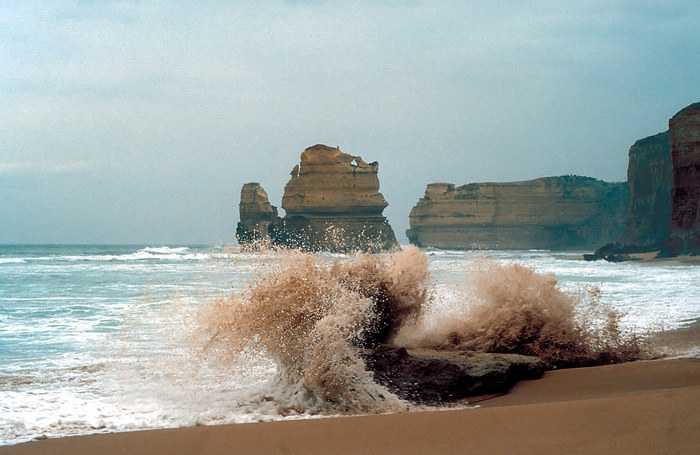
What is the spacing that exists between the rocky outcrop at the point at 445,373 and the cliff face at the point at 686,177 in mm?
37109

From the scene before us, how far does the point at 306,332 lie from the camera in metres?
4.93

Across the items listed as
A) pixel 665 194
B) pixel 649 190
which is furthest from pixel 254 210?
pixel 665 194

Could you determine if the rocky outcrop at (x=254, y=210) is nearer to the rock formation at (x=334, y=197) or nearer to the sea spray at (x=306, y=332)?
the rock formation at (x=334, y=197)

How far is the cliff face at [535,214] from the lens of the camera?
8162cm

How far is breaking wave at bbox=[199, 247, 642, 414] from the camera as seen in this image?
4.71 m

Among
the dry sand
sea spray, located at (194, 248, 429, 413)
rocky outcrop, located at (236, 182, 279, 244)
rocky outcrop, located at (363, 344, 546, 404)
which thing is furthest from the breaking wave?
rocky outcrop, located at (236, 182, 279, 244)

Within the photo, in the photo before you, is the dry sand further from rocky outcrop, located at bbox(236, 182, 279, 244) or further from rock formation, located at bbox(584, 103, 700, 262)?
rocky outcrop, located at bbox(236, 182, 279, 244)

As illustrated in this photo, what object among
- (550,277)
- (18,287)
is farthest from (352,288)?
(18,287)

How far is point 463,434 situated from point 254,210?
70.4m

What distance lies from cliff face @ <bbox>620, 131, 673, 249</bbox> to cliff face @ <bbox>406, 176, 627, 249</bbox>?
29.1m

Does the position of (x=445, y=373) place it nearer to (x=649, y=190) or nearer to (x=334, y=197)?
(x=649, y=190)

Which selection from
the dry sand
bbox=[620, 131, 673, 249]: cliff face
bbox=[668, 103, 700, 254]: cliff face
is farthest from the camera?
bbox=[620, 131, 673, 249]: cliff face

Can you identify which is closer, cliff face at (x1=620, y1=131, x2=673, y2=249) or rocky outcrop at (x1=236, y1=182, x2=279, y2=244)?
cliff face at (x1=620, y1=131, x2=673, y2=249)

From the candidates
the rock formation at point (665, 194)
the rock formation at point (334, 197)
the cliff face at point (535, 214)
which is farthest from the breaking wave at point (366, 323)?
the cliff face at point (535, 214)
